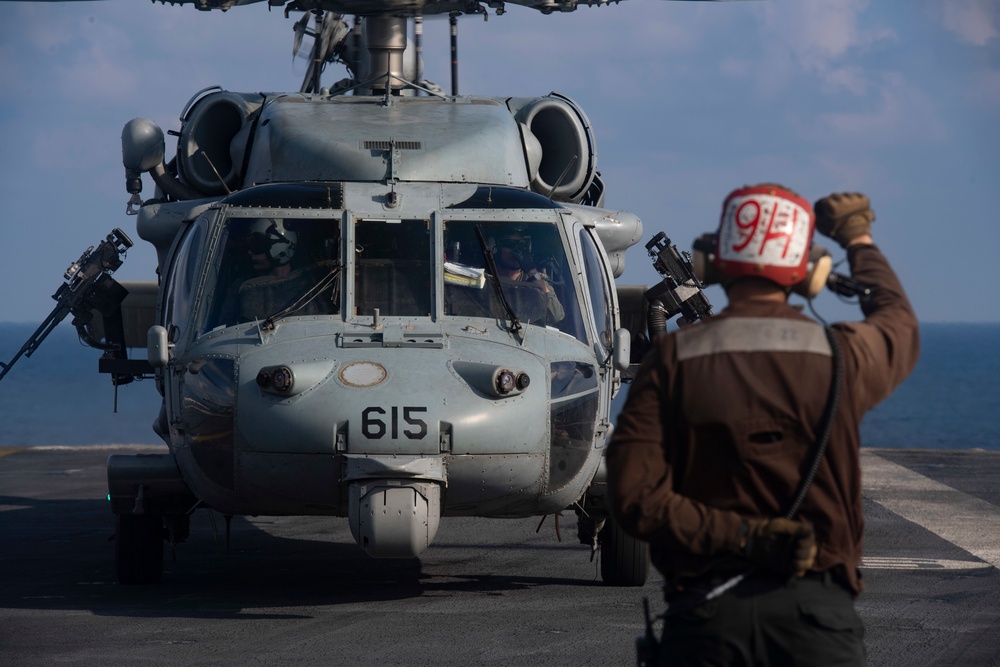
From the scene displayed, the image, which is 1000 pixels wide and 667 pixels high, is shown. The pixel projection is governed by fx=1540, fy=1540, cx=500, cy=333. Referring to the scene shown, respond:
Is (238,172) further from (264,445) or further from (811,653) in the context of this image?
(811,653)

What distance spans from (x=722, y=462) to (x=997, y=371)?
15202 cm

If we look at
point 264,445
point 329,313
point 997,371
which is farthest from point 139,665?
point 997,371

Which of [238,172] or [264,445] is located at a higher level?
[238,172]

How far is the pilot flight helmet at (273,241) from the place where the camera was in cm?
904

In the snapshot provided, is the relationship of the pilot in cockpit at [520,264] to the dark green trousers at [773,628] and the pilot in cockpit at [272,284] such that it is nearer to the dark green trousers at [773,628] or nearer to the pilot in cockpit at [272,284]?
the pilot in cockpit at [272,284]

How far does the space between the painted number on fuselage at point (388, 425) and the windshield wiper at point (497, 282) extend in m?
1.12

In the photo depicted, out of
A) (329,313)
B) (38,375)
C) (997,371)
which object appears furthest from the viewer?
(997,371)

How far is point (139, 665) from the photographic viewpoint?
7191mm

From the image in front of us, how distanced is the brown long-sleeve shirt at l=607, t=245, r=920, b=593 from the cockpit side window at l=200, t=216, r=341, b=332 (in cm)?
514

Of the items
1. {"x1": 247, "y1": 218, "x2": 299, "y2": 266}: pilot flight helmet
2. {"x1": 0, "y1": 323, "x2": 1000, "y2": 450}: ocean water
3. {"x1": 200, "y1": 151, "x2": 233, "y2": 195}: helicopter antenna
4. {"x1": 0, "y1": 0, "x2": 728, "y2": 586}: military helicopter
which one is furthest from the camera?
{"x1": 0, "y1": 323, "x2": 1000, "y2": 450}: ocean water

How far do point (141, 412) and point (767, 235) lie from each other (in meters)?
74.4

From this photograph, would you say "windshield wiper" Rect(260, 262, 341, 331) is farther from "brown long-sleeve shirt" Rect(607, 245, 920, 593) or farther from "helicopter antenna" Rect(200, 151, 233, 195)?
"brown long-sleeve shirt" Rect(607, 245, 920, 593)

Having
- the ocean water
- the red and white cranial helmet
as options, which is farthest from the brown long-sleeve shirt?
the ocean water

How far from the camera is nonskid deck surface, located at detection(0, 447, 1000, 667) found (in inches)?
299
